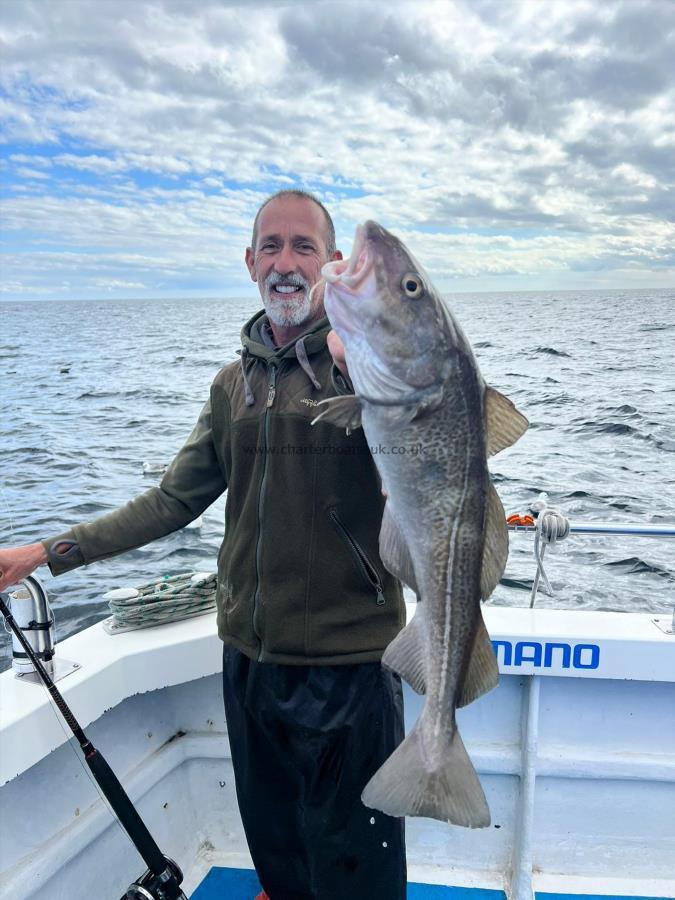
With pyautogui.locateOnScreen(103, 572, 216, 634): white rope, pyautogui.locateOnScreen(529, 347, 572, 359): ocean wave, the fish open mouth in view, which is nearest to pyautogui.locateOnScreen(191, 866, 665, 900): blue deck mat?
pyautogui.locateOnScreen(103, 572, 216, 634): white rope

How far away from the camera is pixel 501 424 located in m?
2.08

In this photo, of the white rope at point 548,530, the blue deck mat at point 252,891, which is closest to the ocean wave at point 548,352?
the white rope at point 548,530

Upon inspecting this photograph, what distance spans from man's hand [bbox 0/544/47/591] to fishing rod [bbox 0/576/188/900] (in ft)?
0.15

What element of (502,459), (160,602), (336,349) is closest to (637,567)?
(502,459)

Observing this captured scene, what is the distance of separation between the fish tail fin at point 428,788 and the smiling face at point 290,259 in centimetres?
152

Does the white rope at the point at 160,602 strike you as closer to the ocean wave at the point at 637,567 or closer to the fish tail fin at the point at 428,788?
the fish tail fin at the point at 428,788

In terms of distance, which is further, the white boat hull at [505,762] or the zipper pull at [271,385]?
the white boat hull at [505,762]

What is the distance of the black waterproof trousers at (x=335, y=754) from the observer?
8.31 ft

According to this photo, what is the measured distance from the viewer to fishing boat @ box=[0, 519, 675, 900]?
317 centimetres

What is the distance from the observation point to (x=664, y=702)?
3361 mm

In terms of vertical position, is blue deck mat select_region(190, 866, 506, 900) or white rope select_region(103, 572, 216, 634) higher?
white rope select_region(103, 572, 216, 634)

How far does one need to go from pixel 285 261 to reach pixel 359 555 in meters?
1.10

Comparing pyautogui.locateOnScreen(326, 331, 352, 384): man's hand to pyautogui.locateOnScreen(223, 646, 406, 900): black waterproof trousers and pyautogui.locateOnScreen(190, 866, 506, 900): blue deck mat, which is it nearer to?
pyautogui.locateOnScreen(223, 646, 406, 900): black waterproof trousers

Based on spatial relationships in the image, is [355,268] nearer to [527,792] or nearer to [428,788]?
[428,788]
